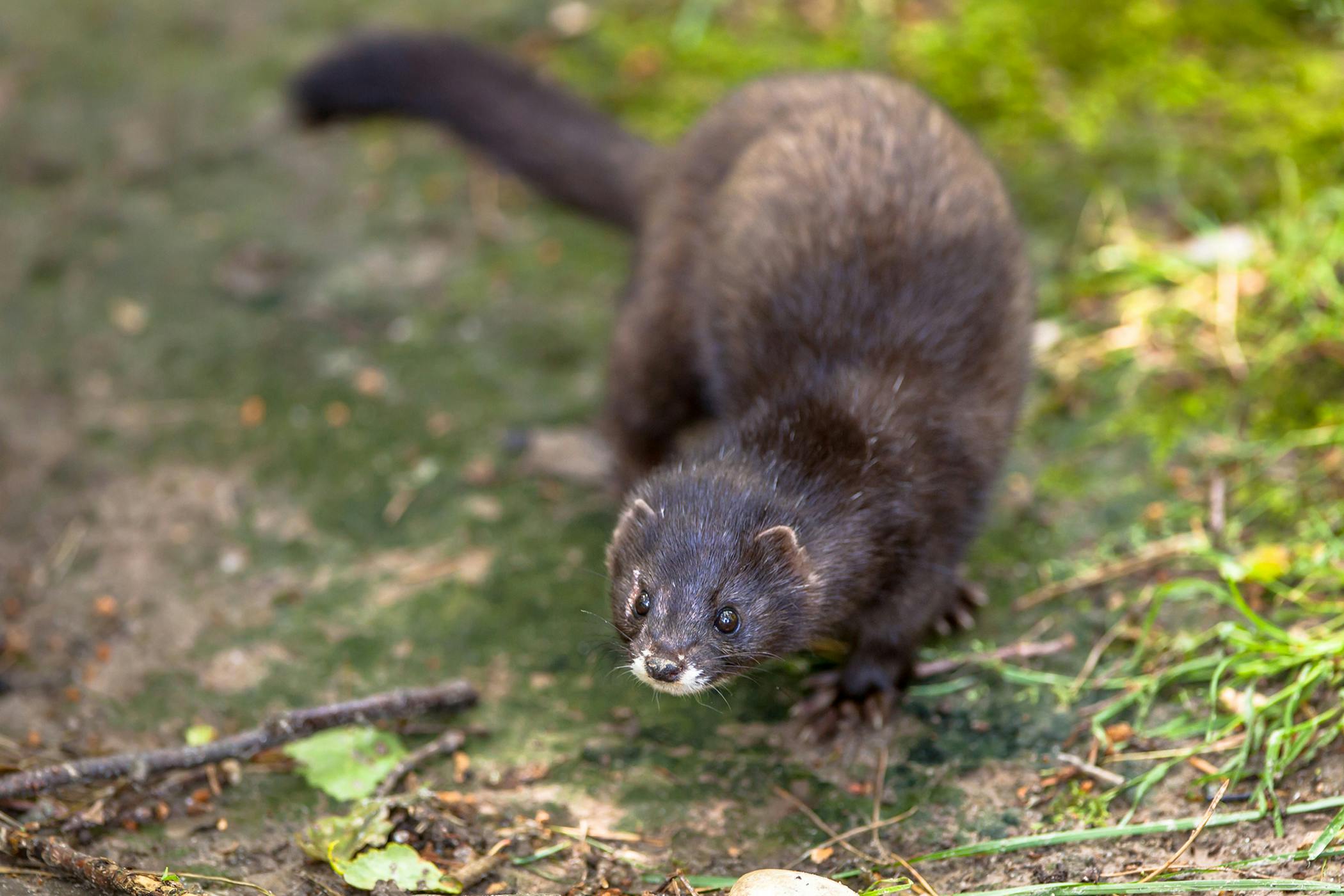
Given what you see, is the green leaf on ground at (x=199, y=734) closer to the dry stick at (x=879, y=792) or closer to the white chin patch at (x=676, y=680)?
the white chin patch at (x=676, y=680)

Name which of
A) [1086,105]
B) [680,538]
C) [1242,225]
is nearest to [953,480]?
[680,538]

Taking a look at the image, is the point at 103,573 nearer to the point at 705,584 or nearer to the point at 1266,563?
the point at 705,584

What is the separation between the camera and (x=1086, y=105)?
6109mm

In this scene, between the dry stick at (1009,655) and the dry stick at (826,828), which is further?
the dry stick at (1009,655)

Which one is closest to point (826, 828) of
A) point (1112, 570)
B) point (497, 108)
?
point (1112, 570)

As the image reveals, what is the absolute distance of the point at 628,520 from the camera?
12.3ft

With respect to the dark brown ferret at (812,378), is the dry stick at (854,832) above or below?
below

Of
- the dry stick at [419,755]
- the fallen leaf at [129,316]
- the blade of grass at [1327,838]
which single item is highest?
the blade of grass at [1327,838]

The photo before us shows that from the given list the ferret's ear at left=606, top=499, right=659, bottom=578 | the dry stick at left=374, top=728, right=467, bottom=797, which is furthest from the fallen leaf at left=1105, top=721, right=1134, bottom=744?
the dry stick at left=374, top=728, right=467, bottom=797

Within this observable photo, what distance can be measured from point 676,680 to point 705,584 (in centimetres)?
27

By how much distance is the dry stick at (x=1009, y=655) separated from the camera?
3.96m

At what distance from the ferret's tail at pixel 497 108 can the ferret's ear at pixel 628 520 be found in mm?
2174

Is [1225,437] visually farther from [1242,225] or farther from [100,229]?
[100,229]

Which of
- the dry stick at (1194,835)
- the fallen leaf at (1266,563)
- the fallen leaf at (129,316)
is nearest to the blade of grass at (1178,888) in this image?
the dry stick at (1194,835)
